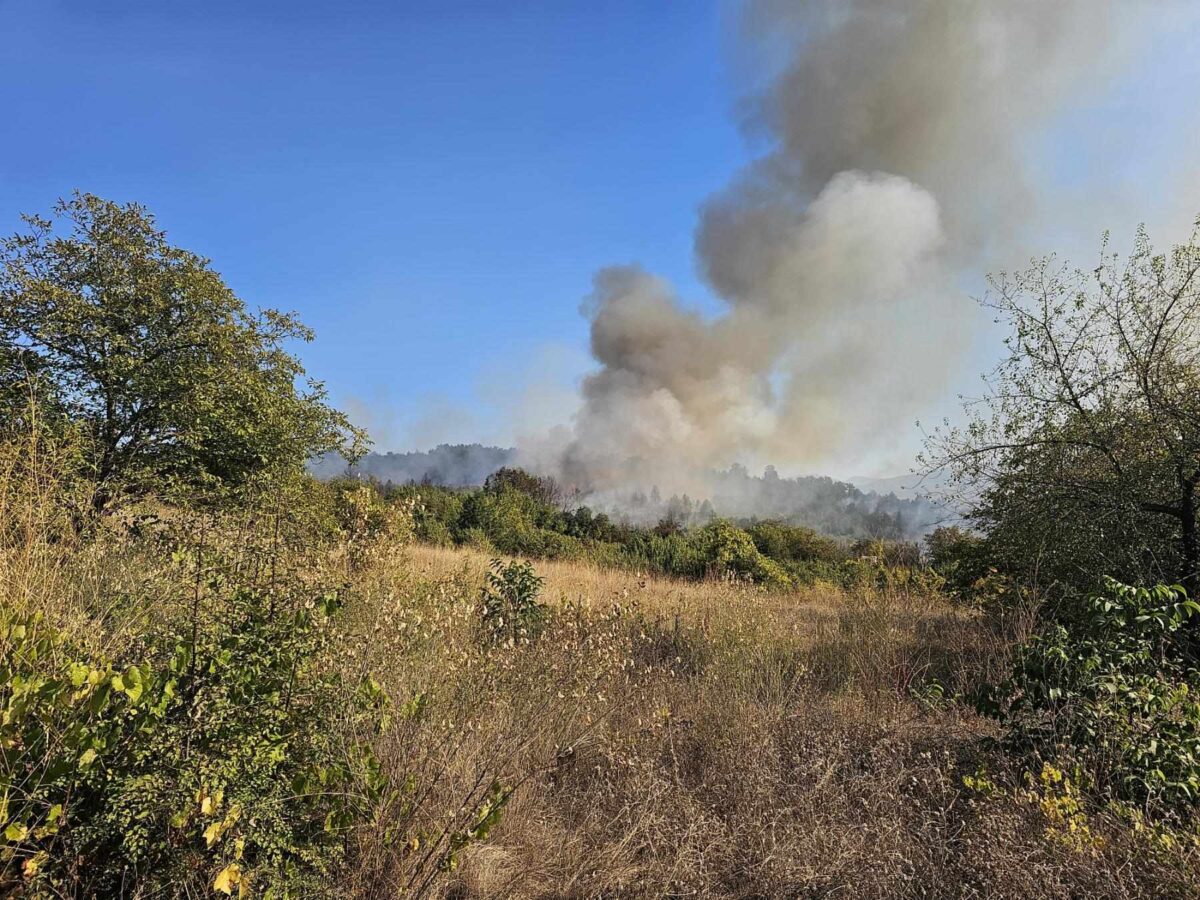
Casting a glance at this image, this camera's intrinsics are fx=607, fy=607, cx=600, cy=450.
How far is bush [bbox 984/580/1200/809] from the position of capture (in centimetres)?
306

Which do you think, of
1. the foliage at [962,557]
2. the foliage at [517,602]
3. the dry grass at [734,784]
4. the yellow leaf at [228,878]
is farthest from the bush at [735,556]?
the yellow leaf at [228,878]

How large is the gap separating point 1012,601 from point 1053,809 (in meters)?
6.44

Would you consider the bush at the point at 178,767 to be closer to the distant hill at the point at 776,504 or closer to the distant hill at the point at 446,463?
the distant hill at the point at 776,504

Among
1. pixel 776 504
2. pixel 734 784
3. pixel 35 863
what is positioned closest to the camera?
pixel 35 863

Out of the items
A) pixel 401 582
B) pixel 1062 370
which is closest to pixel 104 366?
pixel 401 582

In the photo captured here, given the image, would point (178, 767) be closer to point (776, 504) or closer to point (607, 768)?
point (607, 768)

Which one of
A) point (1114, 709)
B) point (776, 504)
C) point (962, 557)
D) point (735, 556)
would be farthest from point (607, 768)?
point (776, 504)

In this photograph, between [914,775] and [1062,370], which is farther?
[1062,370]

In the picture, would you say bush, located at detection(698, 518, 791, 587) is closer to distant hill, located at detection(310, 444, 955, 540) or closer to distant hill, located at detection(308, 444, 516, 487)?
distant hill, located at detection(310, 444, 955, 540)

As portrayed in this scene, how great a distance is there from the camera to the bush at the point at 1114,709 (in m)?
3.06

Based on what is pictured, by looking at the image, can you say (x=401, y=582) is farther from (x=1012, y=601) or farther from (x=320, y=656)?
(x=1012, y=601)

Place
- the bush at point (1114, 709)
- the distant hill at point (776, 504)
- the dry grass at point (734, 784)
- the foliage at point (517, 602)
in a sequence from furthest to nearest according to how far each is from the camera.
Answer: the distant hill at point (776, 504)
the foliage at point (517, 602)
the bush at point (1114, 709)
the dry grass at point (734, 784)

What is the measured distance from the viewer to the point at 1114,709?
Answer: 10.9 feet

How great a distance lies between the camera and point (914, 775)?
3721 millimetres
